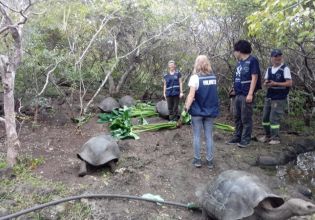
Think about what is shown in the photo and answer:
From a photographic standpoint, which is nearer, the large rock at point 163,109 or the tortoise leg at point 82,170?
the tortoise leg at point 82,170

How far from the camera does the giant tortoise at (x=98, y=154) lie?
567cm

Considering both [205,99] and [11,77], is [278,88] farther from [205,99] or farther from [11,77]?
[11,77]

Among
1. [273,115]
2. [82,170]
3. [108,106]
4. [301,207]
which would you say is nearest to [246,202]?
[301,207]

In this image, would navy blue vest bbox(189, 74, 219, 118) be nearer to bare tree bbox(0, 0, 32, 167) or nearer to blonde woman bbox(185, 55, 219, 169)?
blonde woman bbox(185, 55, 219, 169)

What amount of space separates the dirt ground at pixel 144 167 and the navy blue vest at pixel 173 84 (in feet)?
3.23

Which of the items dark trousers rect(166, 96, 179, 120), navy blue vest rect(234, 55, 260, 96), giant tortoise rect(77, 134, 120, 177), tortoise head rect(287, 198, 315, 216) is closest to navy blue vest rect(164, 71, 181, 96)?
dark trousers rect(166, 96, 179, 120)

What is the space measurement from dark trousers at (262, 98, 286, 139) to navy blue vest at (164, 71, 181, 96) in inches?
87.0

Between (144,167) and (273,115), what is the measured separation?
8.68 ft

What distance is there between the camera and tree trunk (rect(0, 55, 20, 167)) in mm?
5520

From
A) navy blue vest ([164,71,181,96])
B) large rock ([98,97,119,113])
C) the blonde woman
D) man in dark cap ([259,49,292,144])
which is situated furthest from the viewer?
large rock ([98,97,119,113])

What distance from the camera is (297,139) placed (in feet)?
24.7

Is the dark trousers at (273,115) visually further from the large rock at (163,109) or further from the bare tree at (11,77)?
the bare tree at (11,77)

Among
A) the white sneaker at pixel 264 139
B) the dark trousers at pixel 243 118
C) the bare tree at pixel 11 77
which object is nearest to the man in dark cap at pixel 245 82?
the dark trousers at pixel 243 118

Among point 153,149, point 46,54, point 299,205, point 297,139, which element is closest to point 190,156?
point 153,149
